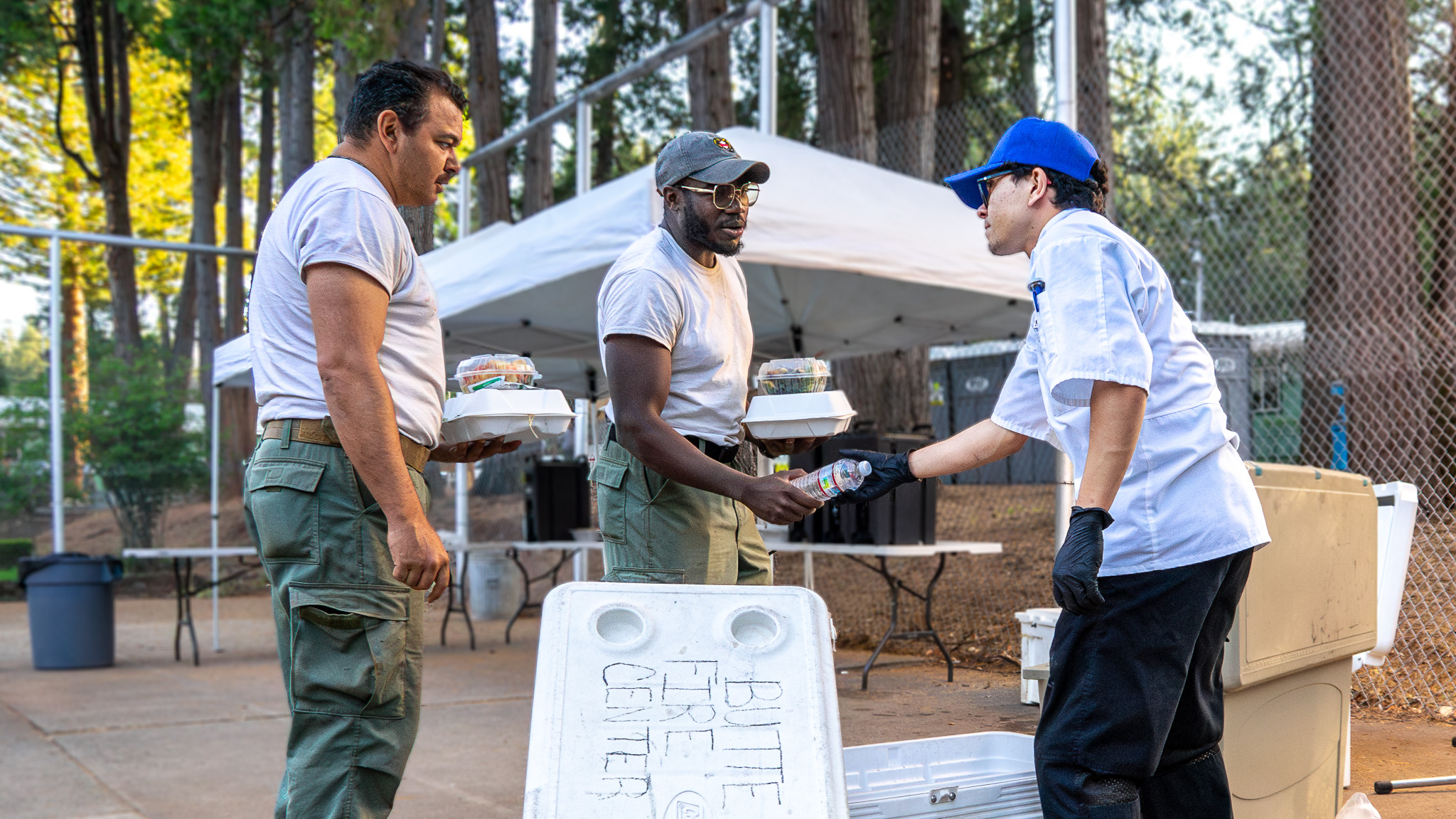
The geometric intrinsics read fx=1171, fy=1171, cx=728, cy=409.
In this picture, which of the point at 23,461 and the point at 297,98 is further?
the point at 297,98

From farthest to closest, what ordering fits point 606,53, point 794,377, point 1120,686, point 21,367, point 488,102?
point 606,53 → point 488,102 → point 21,367 → point 794,377 → point 1120,686

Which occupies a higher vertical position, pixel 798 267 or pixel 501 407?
pixel 798 267

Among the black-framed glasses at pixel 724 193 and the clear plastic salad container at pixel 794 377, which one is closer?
the black-framed glasses at pixel 724 193

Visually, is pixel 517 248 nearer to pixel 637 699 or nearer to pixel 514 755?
pixel 514 755

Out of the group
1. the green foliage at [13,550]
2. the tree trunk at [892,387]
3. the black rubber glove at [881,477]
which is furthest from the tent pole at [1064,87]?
the green foliage at [13,550]

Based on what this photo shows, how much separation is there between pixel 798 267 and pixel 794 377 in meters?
2.94

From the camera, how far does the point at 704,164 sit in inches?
107

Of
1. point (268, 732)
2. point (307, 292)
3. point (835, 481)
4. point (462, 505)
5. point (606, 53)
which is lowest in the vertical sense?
point (268, 732)

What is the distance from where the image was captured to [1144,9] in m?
13.1

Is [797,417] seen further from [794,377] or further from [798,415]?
[794,377]

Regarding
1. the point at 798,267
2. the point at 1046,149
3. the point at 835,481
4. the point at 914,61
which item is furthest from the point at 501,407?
the point at 914,61

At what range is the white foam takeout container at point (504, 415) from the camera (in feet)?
8.51

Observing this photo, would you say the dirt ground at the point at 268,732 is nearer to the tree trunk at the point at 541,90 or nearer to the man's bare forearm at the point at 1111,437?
the man's bare forearm at the point at 1111,437

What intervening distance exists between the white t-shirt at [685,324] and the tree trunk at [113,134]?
15698 millimetres
